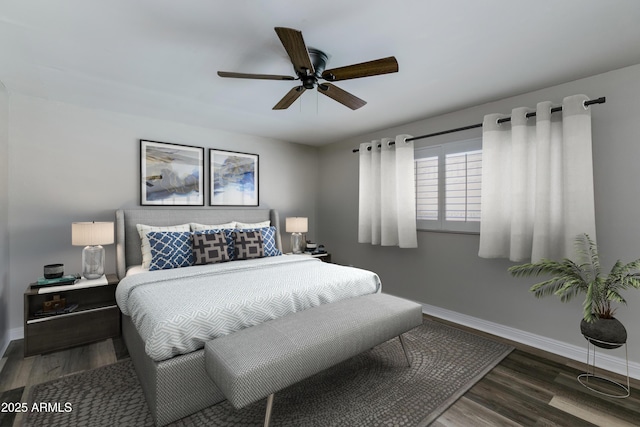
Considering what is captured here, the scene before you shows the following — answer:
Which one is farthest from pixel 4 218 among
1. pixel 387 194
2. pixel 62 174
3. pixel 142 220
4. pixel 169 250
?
pixel 387 194

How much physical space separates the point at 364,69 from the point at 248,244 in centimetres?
228

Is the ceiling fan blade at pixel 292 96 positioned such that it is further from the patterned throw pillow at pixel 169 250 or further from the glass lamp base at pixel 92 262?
the glass lamp base at pixel 92 262

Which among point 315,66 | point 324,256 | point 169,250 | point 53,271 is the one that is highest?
point 315,66

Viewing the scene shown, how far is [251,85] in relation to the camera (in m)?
2.57

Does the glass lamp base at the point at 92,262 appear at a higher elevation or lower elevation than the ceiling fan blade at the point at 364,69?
lower

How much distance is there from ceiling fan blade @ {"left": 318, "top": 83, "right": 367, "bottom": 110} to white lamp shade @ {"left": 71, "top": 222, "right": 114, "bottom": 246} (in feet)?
7.94

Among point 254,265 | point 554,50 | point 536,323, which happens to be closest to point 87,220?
point 254,265

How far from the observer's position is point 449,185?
3309 millimetres

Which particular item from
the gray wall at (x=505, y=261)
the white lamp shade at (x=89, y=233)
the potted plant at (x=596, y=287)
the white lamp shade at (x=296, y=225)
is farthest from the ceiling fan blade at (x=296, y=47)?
the white lamp shade at (x=296, y=225)

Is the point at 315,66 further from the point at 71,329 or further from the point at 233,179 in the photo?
the point at 71,329

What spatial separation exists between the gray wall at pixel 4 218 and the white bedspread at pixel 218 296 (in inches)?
44.6

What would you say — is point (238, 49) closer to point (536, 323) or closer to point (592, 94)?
point (592, 94)

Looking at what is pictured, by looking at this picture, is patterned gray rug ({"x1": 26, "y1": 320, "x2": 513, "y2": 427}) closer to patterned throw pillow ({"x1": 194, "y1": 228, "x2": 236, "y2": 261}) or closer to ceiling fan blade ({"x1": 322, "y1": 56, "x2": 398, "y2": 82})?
patterned throw pillow ({"x1": 194, "y1": 228, "x2": 236, "y2": 261})

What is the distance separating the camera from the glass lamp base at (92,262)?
9.21ft
